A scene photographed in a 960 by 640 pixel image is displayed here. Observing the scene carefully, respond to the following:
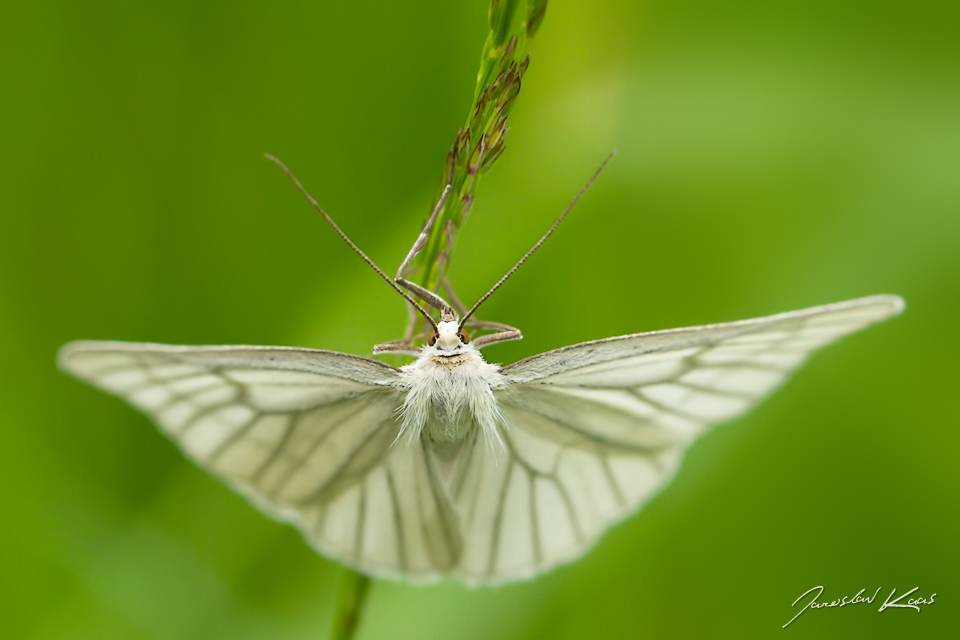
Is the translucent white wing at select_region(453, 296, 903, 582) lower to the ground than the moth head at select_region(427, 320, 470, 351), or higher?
lower

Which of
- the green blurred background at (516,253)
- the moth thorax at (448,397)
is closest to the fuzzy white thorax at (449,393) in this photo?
the moth thorax at (448,397)

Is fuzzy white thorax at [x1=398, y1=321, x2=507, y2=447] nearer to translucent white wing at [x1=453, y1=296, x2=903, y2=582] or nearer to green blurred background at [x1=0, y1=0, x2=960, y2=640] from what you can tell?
translucent white wing at [x1=453, y1=296, x2=903, y2=582]

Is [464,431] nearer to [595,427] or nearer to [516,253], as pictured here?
[595,427]
